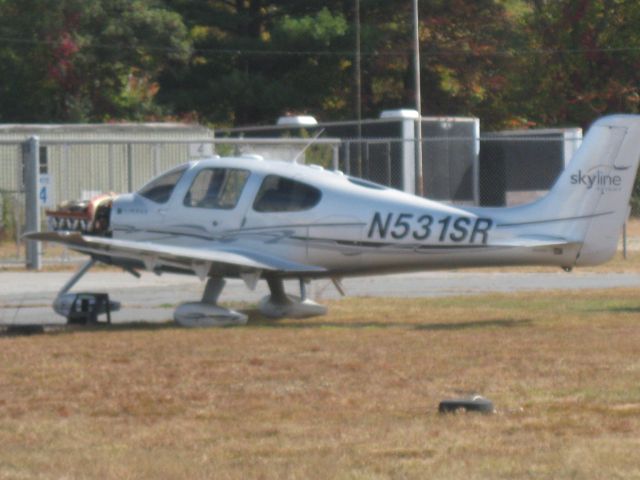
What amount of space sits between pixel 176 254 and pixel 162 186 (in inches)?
57.9

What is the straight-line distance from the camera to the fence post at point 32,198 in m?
24.8

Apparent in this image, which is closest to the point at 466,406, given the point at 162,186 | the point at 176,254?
the point at 176,254

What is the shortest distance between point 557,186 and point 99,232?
5.32 metres

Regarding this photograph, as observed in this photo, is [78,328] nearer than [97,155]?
Yes

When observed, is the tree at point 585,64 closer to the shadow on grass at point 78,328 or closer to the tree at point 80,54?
the tree at point 80,54

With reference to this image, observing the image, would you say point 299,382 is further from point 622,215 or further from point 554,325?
point 622,215

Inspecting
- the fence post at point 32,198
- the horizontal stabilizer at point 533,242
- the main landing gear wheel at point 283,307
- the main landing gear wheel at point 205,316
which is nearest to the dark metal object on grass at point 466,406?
the horizontal stabilizer at point 533,242

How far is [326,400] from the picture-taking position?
1022 centimetres

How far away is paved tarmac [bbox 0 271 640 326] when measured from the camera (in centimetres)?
1817

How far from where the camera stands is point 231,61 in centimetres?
4822

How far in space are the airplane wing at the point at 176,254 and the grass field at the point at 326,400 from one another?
694mm

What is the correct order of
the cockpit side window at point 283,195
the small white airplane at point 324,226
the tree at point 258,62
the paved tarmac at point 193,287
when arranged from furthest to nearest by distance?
the tree at point 258,62 → the paved tarmac at point 193,287 → the cockpit side window at point 283,195 → the small white airplane at point 324,226

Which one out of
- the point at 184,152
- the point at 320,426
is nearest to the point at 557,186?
the point at 320,426

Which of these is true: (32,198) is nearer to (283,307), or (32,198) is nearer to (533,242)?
(283,307)
